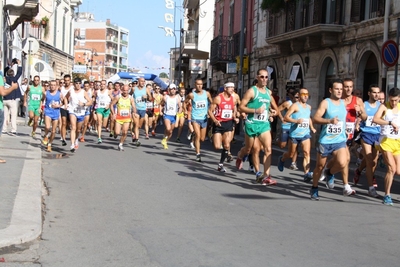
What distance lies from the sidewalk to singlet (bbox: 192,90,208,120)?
3.65 meters

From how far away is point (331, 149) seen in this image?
10.7 m

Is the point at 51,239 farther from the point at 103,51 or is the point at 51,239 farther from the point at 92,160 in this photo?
the point at 103,51

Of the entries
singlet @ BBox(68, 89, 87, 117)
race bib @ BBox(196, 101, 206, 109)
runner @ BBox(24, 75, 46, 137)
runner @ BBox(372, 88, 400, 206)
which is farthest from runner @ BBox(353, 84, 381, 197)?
runner @ BBox(24, 75, 46, 137)

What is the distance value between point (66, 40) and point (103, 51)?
76.6 meters

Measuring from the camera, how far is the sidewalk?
6914 millimetres

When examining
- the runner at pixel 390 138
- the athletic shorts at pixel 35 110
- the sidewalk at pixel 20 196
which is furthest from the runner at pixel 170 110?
the runner at pixel 390 138

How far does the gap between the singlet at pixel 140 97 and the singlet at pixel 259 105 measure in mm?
10167

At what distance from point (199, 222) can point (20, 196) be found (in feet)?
7.51

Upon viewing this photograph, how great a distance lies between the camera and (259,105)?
12.3 metres

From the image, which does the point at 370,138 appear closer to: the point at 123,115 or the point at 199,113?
the point at 199,113

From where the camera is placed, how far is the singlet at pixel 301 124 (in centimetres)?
1392

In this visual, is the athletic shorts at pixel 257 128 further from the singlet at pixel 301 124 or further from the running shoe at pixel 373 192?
the running shoe at pixel 373 192

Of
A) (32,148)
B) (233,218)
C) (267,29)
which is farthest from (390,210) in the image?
(267,29)

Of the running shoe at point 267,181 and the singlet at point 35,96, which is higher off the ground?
the singlet at point 35,96
